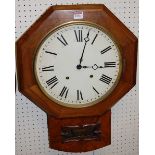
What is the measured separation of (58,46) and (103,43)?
187 millimetres

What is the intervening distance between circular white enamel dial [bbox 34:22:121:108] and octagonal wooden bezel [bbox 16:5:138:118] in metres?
0.02

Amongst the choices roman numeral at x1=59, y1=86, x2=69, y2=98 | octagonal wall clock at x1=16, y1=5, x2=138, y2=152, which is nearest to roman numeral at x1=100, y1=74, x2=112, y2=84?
octagonal wall clock at x1=16, y1=5, x2=138, y2=152

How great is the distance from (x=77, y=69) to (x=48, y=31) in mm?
196

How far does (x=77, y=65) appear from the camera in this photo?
3.52 ft

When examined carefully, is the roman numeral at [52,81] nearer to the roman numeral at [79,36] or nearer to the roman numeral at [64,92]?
the roman numeral at [64,92]

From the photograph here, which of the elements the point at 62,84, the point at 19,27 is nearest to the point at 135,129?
the point at 62,84

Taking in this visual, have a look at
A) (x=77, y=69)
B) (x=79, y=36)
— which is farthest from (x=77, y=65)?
(x=79, y=36)

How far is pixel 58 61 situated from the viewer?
106 cm

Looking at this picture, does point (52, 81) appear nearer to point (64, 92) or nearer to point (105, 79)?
point (64, 92)

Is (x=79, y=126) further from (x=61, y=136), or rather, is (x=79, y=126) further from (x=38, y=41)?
(x=38, y=41)

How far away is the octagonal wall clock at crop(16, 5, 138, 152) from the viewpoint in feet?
3.35

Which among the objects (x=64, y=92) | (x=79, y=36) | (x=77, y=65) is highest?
(x=79, y=36)

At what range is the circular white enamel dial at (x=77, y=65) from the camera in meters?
1.04

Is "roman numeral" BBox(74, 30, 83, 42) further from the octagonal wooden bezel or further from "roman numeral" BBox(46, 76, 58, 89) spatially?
"roman numeral" BBox(46, 76, 58, 89)
